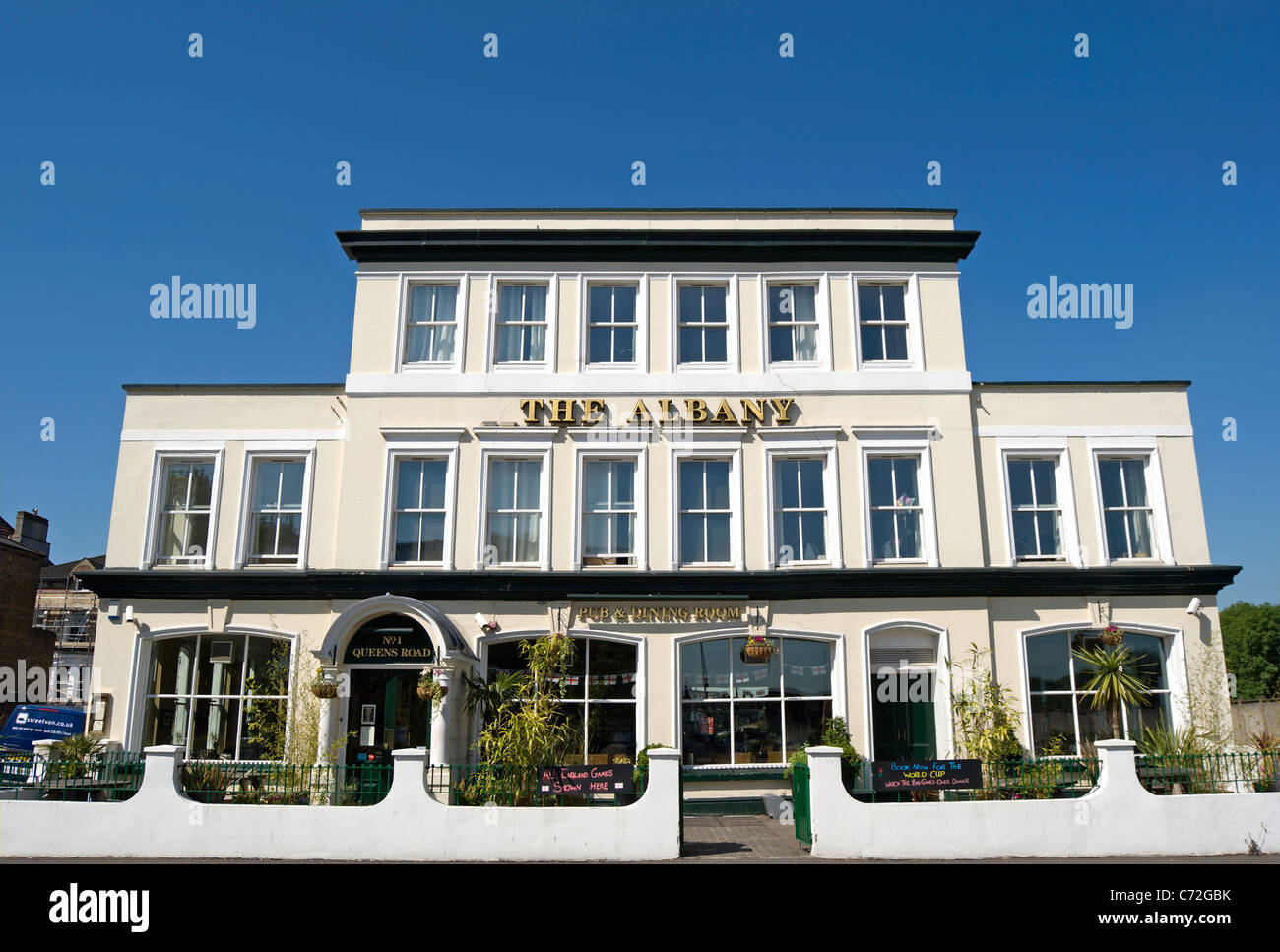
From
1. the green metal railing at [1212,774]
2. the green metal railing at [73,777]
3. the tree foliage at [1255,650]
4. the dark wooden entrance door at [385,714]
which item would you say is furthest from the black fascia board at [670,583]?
the tree foliage at [1255,650]

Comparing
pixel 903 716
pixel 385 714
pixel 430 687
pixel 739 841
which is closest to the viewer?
pixel 739 841

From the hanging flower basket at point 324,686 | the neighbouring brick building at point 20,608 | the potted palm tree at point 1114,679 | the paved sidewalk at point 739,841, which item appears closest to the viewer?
the paved sidewalk at point 739,841

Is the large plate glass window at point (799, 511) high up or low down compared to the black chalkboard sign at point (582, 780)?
up

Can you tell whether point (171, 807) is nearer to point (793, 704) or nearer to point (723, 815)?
point (723, 815)

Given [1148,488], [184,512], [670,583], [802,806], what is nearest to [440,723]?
[670,583]

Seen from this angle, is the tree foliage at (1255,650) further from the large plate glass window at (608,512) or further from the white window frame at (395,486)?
the white window frame at (395,486)

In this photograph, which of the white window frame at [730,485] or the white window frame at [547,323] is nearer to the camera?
the white window frame at [730,485]

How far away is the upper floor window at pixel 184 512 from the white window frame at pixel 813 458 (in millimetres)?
11899

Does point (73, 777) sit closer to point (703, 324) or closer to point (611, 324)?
point (611, 324)

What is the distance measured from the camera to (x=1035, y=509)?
2002cm

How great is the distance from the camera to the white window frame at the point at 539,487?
751 inches

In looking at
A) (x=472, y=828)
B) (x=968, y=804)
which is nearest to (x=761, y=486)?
(x=968, y=804)

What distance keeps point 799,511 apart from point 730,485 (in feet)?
5.05

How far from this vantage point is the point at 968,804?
13.3m
